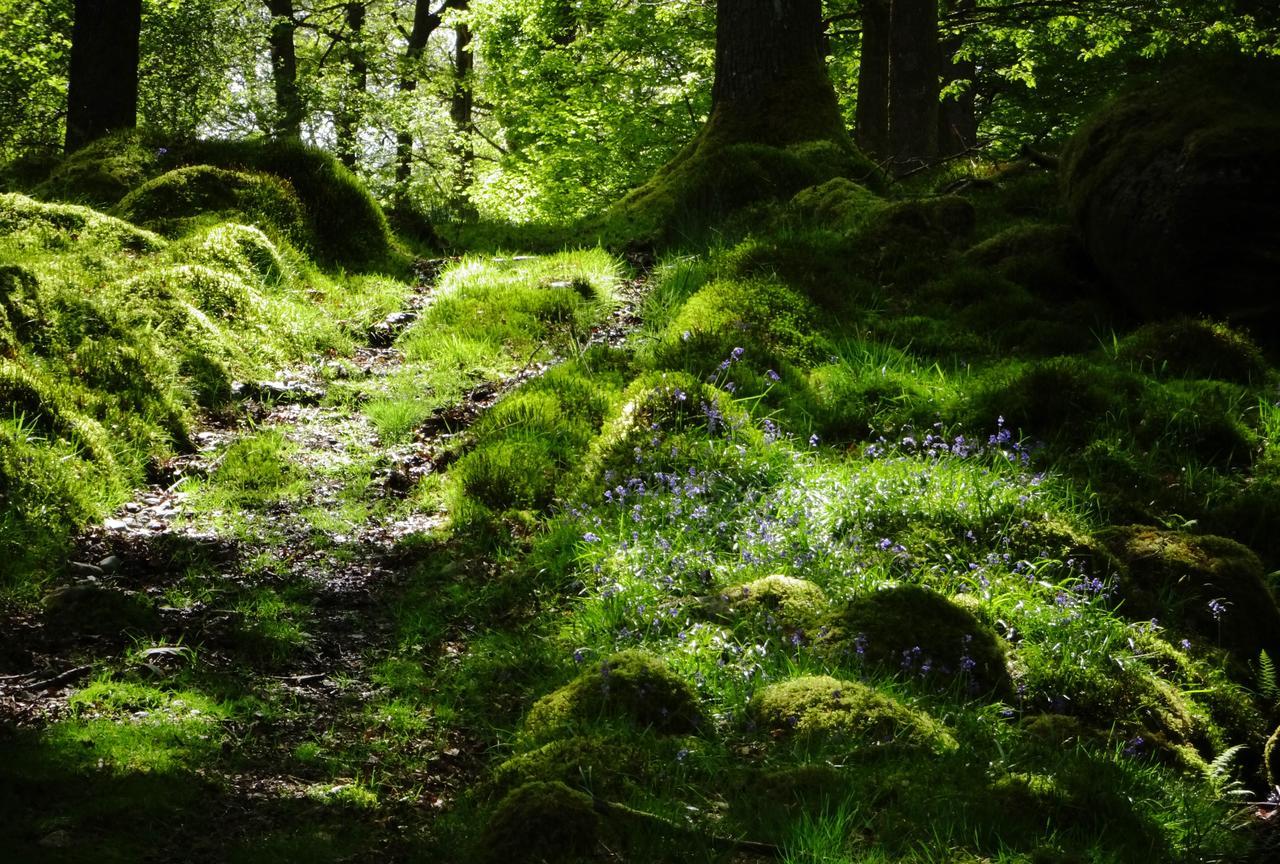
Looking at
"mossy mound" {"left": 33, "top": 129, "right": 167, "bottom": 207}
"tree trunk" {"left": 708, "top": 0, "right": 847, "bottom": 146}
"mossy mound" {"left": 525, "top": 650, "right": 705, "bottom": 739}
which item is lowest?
"mossy mound" {"left": 525, "top": 650, "right": 705, "bottom": 739}

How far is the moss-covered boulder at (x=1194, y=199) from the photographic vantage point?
22.6 feet

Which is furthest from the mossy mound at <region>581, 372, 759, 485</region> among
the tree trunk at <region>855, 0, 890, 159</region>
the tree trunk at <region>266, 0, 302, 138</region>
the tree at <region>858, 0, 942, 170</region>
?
the tree trunk at <region>855, 0, 890, 159</region>

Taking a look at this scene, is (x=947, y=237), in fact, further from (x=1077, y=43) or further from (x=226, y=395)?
(x=1077, y=43)

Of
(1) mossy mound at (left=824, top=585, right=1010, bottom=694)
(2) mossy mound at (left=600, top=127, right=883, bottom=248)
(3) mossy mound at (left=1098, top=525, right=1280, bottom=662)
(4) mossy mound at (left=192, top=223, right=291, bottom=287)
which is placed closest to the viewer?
(1) mossy mound at (left=824, top=585, right=1010, bottom=694)

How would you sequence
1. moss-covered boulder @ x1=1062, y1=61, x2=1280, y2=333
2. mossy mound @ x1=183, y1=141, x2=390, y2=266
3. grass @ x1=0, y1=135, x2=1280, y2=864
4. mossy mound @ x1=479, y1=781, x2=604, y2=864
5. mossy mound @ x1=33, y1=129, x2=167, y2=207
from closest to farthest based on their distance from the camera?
mossy mound @ x1=479, y1=781, x2=604, y2=864, grass @ x1=0, y1=135, x2=1280, y2=864, moss-covered boulder @ x1=1062, y1=61, x2=1280, y2=333, mossy mound @ x1=33, y1=129, x2=167, y2=207, mossy mound @ x1=183, y1=141, x2=390, y2=266

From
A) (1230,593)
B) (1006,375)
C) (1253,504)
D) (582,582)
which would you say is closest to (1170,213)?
(1006,375)

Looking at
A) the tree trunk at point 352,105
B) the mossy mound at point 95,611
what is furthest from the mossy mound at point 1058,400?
the tree trunk at point 352,105

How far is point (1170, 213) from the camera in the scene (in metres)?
7.01

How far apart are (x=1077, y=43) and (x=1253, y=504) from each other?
12.9 metres

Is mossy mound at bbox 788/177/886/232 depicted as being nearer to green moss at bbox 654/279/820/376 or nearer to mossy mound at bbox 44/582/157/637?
green moss at bbox 654/279/820/376

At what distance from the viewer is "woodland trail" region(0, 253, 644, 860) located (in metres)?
3.81

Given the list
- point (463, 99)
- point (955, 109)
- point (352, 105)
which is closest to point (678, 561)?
point (352, 105)

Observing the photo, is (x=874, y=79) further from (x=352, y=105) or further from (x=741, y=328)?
(x=352, y=105)

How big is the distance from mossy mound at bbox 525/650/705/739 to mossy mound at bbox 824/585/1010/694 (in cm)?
72
